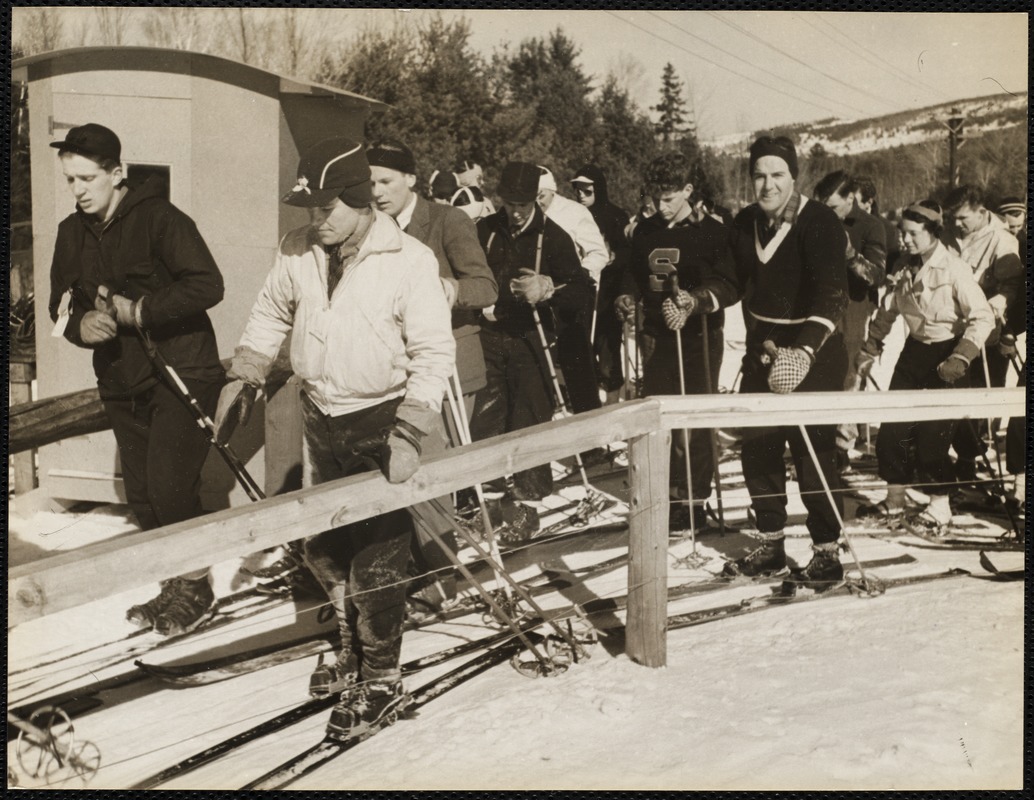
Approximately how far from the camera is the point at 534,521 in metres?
5.95

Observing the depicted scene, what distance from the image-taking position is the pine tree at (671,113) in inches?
215

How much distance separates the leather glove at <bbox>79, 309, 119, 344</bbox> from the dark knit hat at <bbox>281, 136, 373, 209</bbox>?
1.18 metres

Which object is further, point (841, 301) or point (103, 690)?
point (841, 301)

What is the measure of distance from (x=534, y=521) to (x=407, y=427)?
6.89 ft

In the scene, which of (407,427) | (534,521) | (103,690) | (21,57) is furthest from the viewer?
(534,521)

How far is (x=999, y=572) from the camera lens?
5.39 meters

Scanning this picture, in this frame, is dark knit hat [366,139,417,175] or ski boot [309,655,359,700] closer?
ski boot [309,655,359,700]

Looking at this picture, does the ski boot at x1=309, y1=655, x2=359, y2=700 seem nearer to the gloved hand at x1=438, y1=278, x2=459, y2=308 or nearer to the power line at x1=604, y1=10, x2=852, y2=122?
the gloved hand at x1=438, y1=278, x2=459, y2=308

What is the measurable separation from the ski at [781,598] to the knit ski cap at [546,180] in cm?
215

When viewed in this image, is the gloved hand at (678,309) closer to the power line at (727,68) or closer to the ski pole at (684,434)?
the ski pole at (684,434)

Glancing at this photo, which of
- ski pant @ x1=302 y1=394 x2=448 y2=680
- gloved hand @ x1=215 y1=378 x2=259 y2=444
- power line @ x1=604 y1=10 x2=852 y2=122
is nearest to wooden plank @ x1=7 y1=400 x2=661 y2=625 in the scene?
ski pant @ x1=302 y1=394 x2=448 y2=680

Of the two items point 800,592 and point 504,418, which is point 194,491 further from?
point 800,592

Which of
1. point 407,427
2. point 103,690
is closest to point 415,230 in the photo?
point 407,427

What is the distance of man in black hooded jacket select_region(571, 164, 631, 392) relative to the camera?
5977 millimetres
